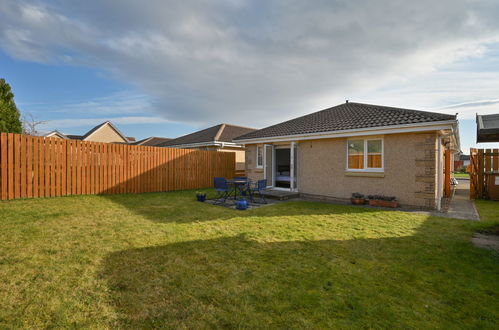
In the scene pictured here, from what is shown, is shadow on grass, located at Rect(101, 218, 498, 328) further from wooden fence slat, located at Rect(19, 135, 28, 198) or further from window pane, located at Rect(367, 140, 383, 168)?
wooden fence slat, located at Rect(19, 135, 28, 198)

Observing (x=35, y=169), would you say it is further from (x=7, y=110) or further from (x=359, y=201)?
(x=359, y=201)

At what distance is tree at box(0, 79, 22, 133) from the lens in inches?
531

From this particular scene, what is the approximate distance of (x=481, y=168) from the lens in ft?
37.8

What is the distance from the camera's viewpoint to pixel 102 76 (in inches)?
560

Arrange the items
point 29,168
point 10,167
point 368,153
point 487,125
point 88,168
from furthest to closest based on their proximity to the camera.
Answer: point 88,168
point 368,153
point 29,168
point 10,167
point 487,125

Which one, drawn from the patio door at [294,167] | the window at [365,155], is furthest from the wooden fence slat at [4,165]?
the window at [365,155]

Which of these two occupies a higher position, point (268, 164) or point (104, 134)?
point (104, 134)

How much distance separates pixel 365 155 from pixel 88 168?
485 inches

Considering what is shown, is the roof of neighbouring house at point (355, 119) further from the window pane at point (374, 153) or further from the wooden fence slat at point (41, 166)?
the wooden fence slat at point (41, 166)

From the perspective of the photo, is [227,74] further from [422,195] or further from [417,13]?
[422,195]

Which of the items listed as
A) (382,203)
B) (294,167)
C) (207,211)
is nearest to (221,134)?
(294,167)

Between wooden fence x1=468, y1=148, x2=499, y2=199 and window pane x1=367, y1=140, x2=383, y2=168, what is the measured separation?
20.6 ft

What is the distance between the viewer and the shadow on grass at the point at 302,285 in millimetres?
2396

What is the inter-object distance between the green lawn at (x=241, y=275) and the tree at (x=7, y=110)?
1150 cm
